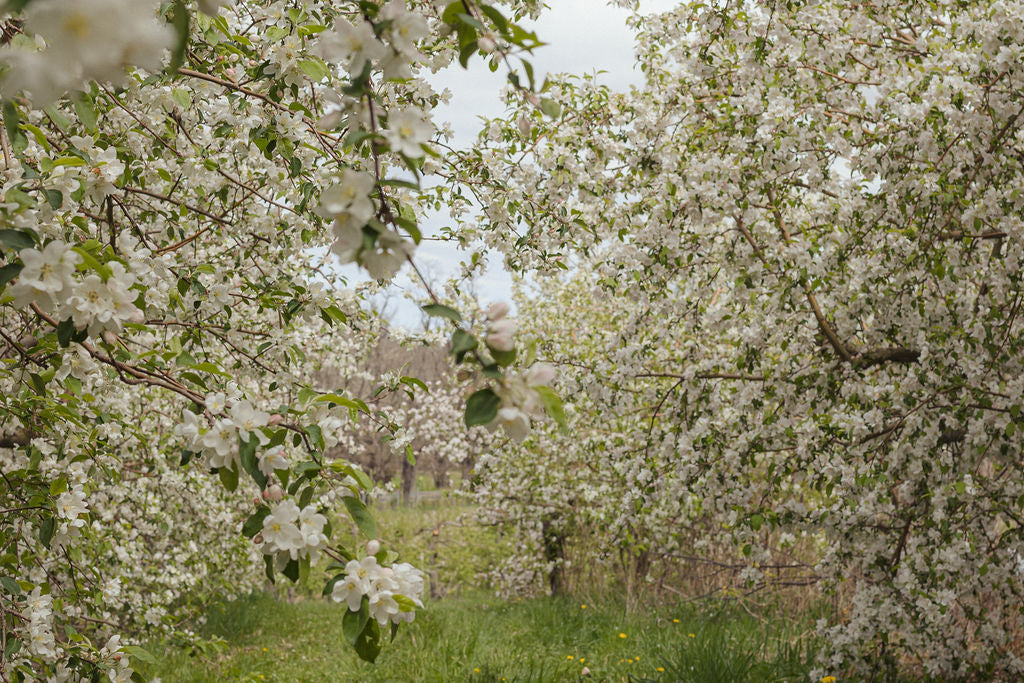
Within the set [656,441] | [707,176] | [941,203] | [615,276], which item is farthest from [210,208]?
[941,203]

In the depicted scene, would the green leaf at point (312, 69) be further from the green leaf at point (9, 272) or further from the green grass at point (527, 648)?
the green grass at point (527, 648)

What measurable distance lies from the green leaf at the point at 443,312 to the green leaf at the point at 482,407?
10cm

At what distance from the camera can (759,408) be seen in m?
3.93

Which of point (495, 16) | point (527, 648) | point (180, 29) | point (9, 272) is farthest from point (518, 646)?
point (180, 29)

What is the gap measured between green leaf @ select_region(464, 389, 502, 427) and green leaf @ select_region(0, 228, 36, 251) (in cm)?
86

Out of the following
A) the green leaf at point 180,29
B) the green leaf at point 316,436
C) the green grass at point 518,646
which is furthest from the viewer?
the green grass at point 518,646

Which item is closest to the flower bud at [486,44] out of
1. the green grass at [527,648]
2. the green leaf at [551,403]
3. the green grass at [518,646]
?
the green leaf at [551,403]

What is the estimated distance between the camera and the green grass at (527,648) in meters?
4.44

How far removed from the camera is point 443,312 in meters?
0.93

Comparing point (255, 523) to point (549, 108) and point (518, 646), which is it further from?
point (518, 646)

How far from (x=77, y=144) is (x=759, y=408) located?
3347 mm

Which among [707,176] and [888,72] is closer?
[707,176]

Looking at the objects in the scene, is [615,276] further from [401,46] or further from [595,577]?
[595,577]

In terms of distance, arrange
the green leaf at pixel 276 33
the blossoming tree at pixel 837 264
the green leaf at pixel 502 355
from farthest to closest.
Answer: the blossoming tree at pixel 837 264
the green leaf at pixel 276 33
the green leaf at pixel 502 355
